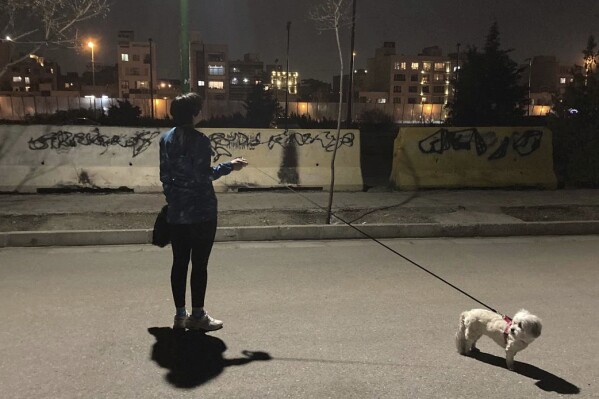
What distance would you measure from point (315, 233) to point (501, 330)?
4.56 metres

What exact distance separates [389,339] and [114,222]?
5518 mm

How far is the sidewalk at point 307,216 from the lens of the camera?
26.6 ft

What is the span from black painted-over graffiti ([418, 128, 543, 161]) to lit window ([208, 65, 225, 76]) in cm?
9482

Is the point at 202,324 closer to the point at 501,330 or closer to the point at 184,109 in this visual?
the point at 184,109

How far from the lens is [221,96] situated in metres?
102

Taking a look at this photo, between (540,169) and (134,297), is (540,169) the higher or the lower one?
the higher one

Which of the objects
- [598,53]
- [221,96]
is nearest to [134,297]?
[598,53]

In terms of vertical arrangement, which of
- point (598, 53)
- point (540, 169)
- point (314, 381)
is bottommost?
point (314, 381)

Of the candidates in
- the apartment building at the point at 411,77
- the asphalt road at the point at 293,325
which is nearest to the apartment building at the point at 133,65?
the apartment building at the point at 411,77

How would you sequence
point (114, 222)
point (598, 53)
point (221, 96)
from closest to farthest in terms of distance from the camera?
1. point (114, 222)
2. point (598, 53)
3. point (221, 96)

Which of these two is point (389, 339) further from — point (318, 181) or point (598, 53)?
point (598, 53)

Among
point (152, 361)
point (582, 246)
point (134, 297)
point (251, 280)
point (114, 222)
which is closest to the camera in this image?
point (152, 361)

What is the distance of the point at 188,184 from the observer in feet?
13.6

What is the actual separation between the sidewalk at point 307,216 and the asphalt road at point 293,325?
69 centimetres
